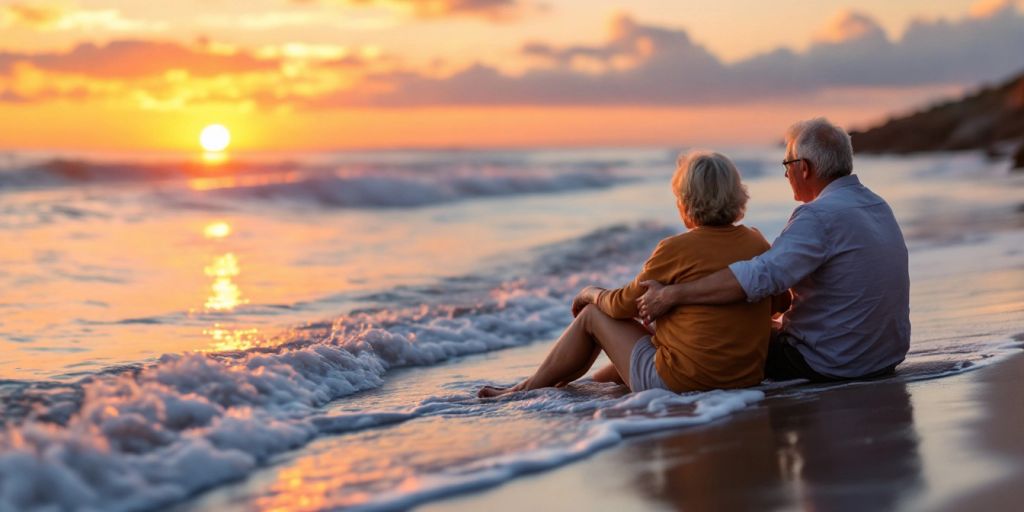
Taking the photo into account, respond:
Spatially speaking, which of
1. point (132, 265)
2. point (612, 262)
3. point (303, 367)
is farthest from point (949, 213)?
point (303, 367)

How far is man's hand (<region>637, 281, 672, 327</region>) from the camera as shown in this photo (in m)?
4.84

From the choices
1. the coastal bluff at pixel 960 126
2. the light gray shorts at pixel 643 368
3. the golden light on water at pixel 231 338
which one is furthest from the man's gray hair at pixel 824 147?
the coastal bluff at pixel 960 126

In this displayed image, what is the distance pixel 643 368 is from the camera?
5.17 metres

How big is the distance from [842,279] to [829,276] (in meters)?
0.06

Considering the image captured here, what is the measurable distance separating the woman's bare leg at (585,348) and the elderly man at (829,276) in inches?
13.3

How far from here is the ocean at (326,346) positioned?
3885 millimetres

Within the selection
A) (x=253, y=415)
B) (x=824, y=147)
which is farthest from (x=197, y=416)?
(x=824, y=147)

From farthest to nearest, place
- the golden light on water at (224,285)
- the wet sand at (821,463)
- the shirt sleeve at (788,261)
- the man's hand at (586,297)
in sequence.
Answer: the golden light on water at (224,285)
the man's hand at (586,297)
the shirt sleeve at (788,261)
the wet sand at (821,463)

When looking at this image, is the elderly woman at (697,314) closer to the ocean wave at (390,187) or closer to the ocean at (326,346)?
the ocean at (326,346)

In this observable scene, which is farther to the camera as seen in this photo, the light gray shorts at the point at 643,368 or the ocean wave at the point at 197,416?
the light gray shorts at the point at 643,368

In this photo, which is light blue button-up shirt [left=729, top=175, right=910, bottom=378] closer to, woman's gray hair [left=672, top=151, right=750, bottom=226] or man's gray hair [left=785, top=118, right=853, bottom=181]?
man's gray hair [left=785, top=118, right=853, bottom=181]

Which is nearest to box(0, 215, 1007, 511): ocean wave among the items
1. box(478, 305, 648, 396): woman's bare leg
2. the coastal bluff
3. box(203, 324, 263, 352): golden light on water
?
box(478, 305, 648, 396): woman's bare leg

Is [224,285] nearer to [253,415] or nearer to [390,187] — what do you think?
[253,415]

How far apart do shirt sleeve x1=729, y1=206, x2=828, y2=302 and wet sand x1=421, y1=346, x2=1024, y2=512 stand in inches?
21.0
